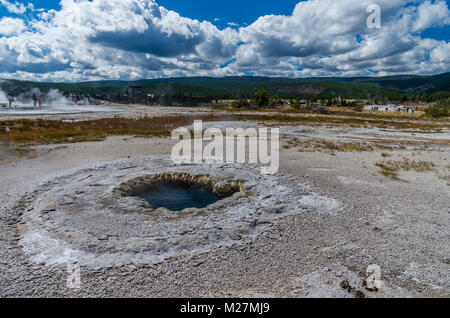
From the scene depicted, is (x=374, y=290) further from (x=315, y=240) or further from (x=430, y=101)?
(x=430, y=101)

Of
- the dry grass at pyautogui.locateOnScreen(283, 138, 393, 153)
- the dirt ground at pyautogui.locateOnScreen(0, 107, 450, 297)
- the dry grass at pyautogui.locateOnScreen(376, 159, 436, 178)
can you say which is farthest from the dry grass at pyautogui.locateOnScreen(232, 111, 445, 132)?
the dirt ground at pyautogui.locateOnScreen(0, 107, 450, 297)

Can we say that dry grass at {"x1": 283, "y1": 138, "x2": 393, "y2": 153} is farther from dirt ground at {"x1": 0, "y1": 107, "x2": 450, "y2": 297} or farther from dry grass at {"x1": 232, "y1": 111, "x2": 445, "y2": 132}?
dry grass at {"x1": 232, "y1": 111, "x2": 445, "y2": 132}

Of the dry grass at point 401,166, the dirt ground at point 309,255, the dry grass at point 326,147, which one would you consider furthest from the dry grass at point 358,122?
the dirt ground at point 309,255

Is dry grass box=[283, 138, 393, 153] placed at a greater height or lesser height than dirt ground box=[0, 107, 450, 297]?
greater

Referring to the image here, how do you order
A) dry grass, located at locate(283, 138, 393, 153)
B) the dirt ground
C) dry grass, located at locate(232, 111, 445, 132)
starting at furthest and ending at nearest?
dry grass, located at locate(232, 111, 445, 132) → dry grass, located at locate(283, 138, 393, 153) → the dirt ground

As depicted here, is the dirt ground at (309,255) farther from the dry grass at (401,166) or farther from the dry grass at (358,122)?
the dry grass at (358,122)

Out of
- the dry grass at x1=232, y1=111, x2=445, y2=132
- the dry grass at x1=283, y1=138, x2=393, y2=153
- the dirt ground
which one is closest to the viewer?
the dirt ground

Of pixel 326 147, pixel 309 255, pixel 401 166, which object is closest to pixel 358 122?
pixel 326 147
